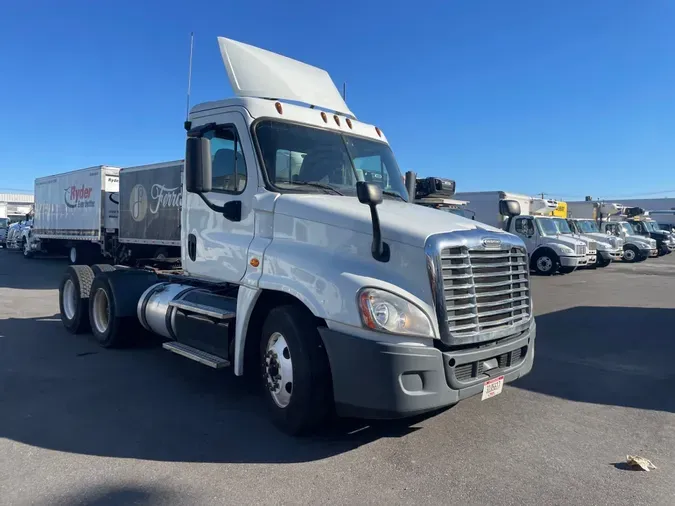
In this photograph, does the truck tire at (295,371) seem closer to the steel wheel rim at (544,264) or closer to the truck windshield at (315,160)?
the truck windshield at (315,160)

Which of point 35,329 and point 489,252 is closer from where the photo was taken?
point 489,252

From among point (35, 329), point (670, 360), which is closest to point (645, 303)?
point (670, 360)

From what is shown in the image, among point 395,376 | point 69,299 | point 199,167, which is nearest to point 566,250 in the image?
point 69,299

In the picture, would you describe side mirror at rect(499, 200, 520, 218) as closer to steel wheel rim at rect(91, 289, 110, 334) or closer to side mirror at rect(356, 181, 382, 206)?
side mirror at rect(356, 181, 382, 206)

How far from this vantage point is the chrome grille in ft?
12.9

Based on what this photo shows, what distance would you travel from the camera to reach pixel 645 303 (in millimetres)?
12789

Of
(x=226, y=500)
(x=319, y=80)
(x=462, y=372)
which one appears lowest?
(x=226, y=500)

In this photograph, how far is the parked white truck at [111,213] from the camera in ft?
45.4

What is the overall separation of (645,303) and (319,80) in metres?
10.4

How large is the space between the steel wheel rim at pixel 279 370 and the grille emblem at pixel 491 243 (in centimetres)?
173

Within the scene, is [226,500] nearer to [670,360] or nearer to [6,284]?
[670,360]

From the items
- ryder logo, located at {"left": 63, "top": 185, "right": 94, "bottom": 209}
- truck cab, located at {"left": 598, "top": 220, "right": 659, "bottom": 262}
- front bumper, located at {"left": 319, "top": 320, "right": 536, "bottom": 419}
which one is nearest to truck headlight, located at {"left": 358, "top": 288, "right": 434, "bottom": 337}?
front bumper, located at {"left": 319, "top": 320, "right": 536, "bottom": 419}

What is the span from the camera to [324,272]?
13.2ft

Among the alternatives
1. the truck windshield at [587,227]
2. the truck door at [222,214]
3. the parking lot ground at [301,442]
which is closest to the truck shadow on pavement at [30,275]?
the parking lot ground at [301,442]
